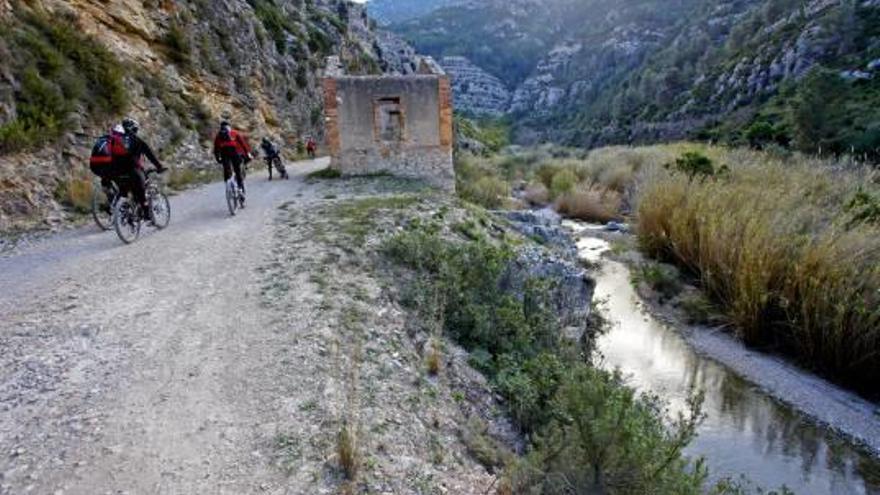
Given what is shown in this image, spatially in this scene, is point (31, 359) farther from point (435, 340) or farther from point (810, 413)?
point (810, 413)

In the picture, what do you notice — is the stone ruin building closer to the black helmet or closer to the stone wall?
the stone wall

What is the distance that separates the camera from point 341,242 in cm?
810

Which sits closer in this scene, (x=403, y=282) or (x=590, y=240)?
(x=403, y=282)

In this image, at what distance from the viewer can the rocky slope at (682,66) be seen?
32969 mm

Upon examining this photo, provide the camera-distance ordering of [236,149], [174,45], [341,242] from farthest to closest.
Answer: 1. [174,45]
2. [236,149]
3. [341,242]

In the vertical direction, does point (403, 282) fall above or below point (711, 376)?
above

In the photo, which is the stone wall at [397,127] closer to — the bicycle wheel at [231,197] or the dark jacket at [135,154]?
the bicycle wheel at [231,197]

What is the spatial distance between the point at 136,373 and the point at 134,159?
15.3ft

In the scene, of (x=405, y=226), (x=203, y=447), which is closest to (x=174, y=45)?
(x=405, y=226)

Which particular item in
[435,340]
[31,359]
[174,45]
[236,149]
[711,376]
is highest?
[174,45]

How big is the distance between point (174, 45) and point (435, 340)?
57.0 feet

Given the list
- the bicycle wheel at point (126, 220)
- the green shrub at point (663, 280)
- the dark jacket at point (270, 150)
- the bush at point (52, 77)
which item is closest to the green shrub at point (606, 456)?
the bicycle wheel at point (126, 220)

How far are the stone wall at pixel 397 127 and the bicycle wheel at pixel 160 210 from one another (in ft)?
17.6

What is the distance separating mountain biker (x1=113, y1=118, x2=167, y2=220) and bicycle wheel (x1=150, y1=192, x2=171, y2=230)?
45 cm
